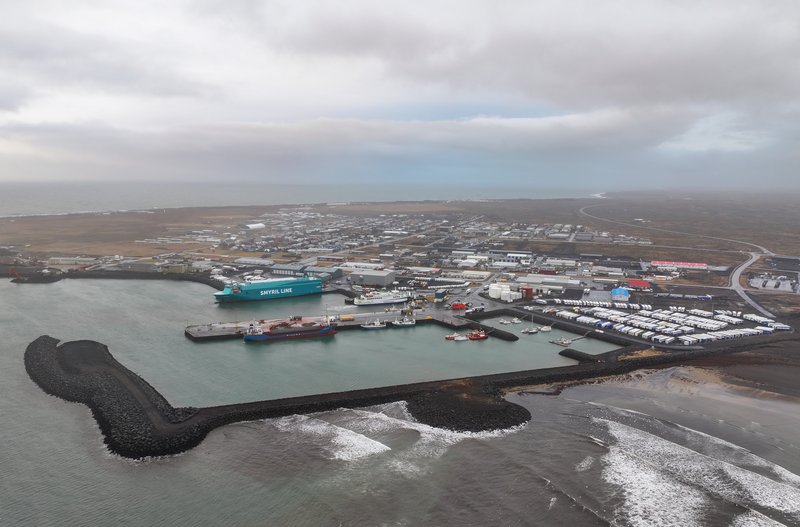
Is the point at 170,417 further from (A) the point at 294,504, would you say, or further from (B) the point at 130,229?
(B) the point at 130,229

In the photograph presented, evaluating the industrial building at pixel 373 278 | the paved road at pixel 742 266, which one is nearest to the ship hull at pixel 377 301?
the industrial building at pixel 373 278

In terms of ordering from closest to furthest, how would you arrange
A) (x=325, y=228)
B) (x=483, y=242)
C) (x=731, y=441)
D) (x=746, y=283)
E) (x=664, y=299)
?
1. (x=731, y=441)
2. (x=664, y=299)
3. (x=746, y=283)
4. (x=483, y=242)
5. (x=325, y=228)

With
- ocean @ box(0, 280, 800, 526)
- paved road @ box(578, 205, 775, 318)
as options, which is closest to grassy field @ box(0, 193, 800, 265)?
paved road @ box(578, 205, 775, 318)

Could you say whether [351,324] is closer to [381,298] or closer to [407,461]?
[381,298]

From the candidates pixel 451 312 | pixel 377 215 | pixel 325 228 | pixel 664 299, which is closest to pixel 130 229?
pixel 325 228

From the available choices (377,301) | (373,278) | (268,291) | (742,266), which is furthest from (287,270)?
(742,266)

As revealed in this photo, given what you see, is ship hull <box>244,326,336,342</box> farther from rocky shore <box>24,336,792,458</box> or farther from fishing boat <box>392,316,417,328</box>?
rocky shore <box>24,336,792,458</box>
